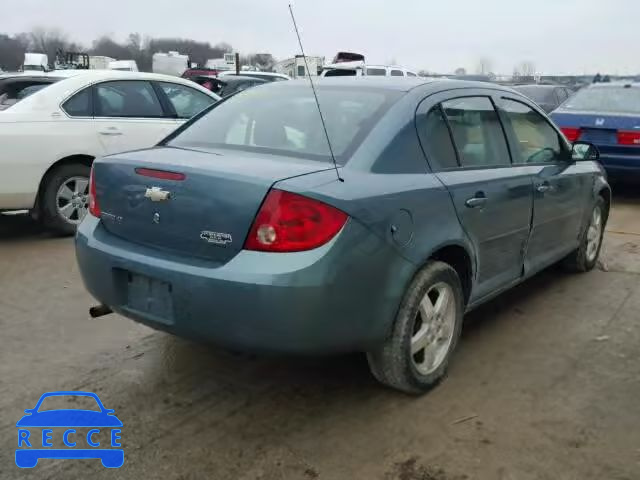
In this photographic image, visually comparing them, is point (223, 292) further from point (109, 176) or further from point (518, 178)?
point (518, 178)

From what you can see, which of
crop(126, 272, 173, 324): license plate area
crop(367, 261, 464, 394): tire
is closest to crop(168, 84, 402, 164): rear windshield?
crop(367, 261, 464, 394): tire

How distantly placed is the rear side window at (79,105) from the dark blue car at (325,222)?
9.03 ft

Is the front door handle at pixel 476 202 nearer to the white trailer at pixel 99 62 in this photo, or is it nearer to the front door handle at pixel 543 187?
the front door handle at pixel 543 187

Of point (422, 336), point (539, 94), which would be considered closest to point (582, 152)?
point (422, 336)

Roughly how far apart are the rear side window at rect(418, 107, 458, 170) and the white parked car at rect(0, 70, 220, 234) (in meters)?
3.84

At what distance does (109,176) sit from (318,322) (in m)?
1.29

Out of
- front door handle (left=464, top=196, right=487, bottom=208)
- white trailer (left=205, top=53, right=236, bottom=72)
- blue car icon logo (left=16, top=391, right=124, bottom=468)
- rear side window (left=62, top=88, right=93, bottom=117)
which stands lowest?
blue car icon logo (left=16, top=391, right=124, bottom=468)

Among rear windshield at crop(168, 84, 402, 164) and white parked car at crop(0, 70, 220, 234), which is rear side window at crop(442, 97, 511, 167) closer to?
rear windshield at crop(168, 84, 402, 164)

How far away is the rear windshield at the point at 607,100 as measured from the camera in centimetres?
812

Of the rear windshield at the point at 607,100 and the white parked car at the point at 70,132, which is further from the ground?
the rear windshield at the point at 607,100

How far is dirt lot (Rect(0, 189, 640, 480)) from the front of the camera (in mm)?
2578

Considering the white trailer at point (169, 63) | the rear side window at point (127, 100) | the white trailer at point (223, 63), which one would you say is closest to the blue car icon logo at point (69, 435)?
the rear side window at point (127, 100)

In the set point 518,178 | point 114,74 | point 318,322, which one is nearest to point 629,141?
point 518,178

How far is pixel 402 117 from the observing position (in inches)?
122
